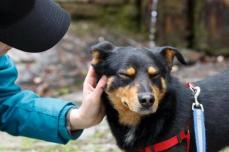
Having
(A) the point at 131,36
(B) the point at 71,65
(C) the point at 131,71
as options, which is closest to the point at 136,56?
(C) the point at 131,71

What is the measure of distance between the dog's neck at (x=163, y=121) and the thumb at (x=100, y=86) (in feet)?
0.54

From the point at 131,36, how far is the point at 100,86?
4.79 metres

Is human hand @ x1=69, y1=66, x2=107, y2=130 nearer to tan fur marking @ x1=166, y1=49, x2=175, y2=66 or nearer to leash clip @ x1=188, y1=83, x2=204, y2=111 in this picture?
tan fur marking @ x1=166, y1=49, x2=175, y2=66

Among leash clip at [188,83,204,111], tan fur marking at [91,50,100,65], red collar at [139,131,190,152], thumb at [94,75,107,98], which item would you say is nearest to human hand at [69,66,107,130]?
thumb at [94,75,107,98]

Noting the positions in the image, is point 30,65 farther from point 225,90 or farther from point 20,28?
point 20,28

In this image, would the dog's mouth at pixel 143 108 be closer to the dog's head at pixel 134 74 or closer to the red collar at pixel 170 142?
the dog's head at pixel 134 74

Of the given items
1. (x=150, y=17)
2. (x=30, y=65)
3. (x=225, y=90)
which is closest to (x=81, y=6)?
(x=150, y=17)

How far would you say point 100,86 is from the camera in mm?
3541

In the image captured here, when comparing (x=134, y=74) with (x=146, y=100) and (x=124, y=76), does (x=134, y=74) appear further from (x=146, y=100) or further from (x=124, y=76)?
(x=146, y=100)

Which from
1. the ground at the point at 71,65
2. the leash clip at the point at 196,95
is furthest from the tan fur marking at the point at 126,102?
the ground at the point at 71,65

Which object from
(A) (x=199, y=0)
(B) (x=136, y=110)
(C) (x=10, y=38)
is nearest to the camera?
(C) (x=10, y=38)

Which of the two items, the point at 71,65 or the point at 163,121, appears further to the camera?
the point at 71,65

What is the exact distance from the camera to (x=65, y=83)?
7.08m

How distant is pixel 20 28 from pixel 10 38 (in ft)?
0.23
